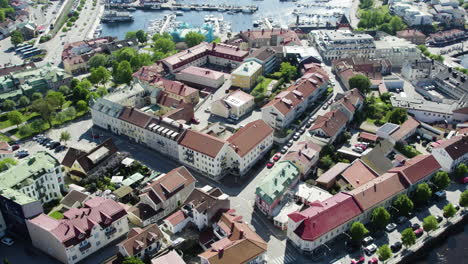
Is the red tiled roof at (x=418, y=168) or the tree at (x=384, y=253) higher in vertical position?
the red tiled roof at (x=418, y=168)

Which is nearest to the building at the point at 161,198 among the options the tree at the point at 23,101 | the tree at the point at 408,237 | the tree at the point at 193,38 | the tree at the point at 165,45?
the tree at the point at 408,237

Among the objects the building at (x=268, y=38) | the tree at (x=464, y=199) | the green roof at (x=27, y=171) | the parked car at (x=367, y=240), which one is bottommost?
the parked car at (x=367, y=240)

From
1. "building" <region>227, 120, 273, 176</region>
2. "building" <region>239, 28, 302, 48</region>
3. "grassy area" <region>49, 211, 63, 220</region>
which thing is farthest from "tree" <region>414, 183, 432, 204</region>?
"building" <region>239, 28, 302, 48</region>

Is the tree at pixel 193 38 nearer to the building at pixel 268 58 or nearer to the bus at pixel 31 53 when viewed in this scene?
the building at pixel 268 58

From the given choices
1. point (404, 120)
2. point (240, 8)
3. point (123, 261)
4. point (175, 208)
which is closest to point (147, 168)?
point (175, 208)

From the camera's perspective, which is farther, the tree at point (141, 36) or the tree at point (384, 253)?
the tree at point (141, 36)

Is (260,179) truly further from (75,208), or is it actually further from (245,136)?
(75,208)

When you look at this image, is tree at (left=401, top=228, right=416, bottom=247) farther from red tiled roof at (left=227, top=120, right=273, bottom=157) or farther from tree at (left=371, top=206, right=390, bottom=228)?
red tiled roof at (left=227, top=120, right=273, bottom=157)
